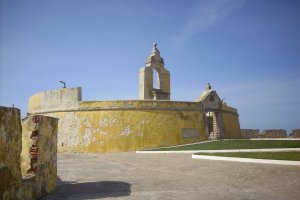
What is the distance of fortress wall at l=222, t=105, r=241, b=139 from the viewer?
24150 millimetres

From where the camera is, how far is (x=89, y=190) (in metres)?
6.82

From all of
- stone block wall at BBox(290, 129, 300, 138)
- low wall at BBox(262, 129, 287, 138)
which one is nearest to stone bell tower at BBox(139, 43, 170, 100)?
low wall at BBox(262, 129, 287, 138)

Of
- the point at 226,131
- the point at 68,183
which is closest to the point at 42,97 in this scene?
the point at 226,131

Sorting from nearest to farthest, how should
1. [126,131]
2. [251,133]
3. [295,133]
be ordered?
1. [126,131]
2. [295,133]
3. [251,133]

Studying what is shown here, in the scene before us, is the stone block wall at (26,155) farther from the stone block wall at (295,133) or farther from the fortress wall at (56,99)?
the stone block wall at (295,133)

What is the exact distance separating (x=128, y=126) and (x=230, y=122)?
Answer: 9.69 metres

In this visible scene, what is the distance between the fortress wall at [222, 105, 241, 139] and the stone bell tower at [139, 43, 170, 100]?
16.2 feet

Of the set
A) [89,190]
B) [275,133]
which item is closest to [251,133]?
[275,133]

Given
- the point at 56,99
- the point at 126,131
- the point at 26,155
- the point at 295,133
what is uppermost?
the point at 56,99

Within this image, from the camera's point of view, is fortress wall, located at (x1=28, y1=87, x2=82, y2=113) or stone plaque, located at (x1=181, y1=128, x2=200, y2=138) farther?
fortress wall, located at (x1=28, y1=87, x2=82, y2=113)

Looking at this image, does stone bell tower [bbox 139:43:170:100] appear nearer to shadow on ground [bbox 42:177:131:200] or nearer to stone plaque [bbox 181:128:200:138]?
stone plaque [bbox 181:128:200:138]

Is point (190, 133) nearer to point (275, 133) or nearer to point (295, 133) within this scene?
point (275, 133)

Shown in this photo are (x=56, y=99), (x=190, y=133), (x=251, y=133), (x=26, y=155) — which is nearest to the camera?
(x=26, y=155)

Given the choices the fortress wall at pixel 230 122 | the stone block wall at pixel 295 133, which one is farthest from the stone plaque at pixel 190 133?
the stone block wall at pixel 295 133
